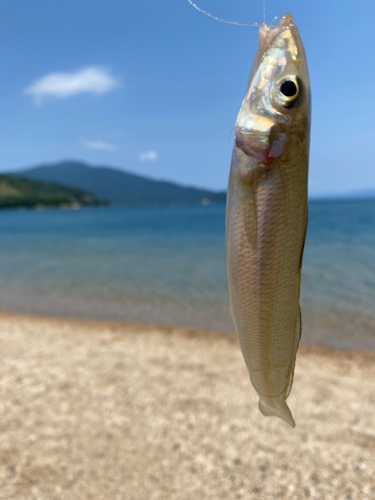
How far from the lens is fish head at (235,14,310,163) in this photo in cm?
128

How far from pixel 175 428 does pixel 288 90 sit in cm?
453

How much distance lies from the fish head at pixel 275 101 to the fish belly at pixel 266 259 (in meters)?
0.06

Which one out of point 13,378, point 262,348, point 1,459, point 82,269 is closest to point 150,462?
point 1,459

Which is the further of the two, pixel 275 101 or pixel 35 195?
pixel 35 195

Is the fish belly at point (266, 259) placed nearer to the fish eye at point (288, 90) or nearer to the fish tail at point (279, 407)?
the fish tail at point (279, 407)

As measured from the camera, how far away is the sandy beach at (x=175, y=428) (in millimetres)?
3939

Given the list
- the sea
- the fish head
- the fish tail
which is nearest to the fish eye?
the fish head

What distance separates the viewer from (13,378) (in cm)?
604

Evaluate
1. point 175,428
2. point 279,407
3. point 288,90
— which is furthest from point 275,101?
point 175,428

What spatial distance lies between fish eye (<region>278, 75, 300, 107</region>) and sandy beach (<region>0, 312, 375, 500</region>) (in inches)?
153

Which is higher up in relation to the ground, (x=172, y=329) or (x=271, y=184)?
(x=271, y=184)

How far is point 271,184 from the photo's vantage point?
52.1 inches

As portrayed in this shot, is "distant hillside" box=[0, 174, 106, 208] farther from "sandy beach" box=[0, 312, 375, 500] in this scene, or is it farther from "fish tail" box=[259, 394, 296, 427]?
"fish tail" box=[259, 394, 296, 427]

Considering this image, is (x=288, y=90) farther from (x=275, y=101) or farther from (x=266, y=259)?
(x=266, y=259)
